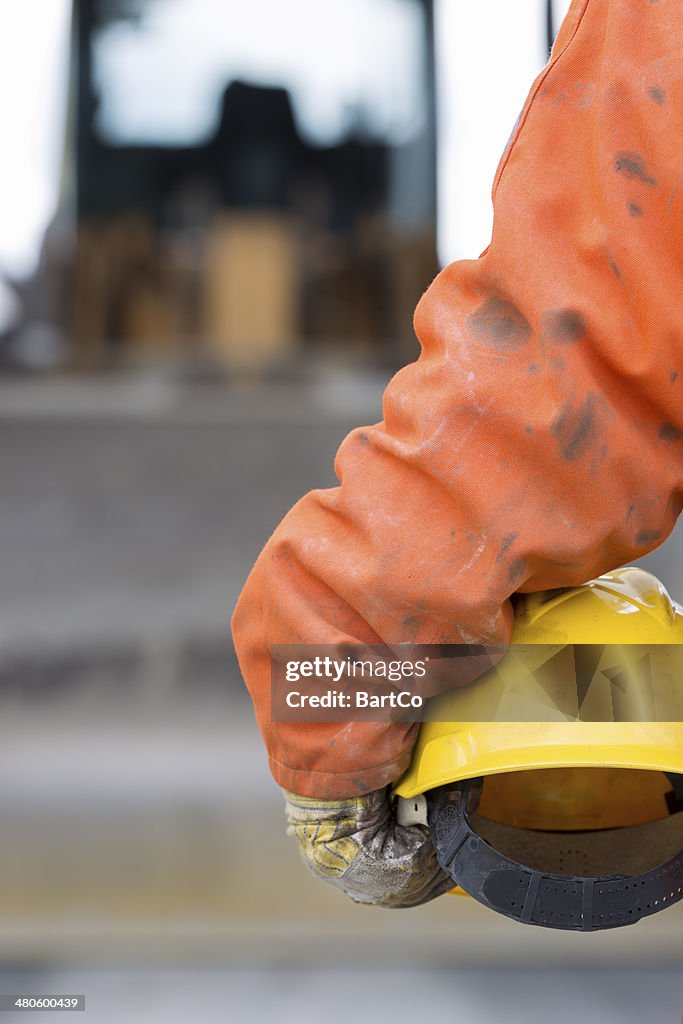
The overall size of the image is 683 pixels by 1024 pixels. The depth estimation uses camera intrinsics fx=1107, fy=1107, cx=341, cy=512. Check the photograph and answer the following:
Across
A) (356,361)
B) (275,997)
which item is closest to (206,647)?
(275,997)

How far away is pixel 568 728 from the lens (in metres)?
0.87

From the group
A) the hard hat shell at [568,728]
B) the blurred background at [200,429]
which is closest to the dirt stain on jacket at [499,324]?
the hard hat shell at [568,728]

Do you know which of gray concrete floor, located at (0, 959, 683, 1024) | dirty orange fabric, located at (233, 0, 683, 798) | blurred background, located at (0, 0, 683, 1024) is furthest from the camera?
blurred background, located at (0, 0, 683, 1024)

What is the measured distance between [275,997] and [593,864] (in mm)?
1739

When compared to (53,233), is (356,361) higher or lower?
lower

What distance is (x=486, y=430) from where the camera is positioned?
0.82m

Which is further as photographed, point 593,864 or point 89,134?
point 89,134

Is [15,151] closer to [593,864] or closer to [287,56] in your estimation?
[287,56]

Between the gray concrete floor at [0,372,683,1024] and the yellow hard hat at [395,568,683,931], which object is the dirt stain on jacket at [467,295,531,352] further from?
the gray concrete floor at [0,372,683,1024]

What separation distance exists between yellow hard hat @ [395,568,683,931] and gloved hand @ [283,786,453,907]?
0.03 metres

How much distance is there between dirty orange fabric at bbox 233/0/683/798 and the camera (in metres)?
0.77

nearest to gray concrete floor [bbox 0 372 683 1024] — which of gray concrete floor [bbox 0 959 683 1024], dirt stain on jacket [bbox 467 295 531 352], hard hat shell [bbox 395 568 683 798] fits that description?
gray concrete floor [bbox 0 959 683 1024]
